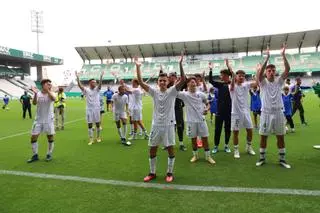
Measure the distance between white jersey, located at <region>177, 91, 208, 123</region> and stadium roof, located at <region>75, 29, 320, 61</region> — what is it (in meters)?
51.0

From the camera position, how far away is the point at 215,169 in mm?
6469

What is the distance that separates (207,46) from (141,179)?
59.2 metres

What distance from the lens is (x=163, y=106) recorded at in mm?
5746

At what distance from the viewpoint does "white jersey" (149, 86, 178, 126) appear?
5.73m

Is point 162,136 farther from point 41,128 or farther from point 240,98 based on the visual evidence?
point 41,128

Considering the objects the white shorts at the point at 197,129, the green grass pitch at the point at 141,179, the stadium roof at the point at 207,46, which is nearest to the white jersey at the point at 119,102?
the green grass pitch at the point at 141,179

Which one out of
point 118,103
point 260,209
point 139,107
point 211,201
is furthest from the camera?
point 139,107

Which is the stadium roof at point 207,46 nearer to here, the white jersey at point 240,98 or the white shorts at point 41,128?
the white jersey at point 240,98

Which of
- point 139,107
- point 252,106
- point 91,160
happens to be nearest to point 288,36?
point 252,106

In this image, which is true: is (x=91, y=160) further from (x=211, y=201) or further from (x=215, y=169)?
(x=211, y=201)

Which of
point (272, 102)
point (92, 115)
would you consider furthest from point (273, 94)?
point (92, 115)

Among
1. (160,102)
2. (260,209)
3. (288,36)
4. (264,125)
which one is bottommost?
(260,209)

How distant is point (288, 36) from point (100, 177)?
57.4 metres

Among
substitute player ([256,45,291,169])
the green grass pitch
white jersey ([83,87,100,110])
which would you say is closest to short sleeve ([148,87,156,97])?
the green grass pitch
